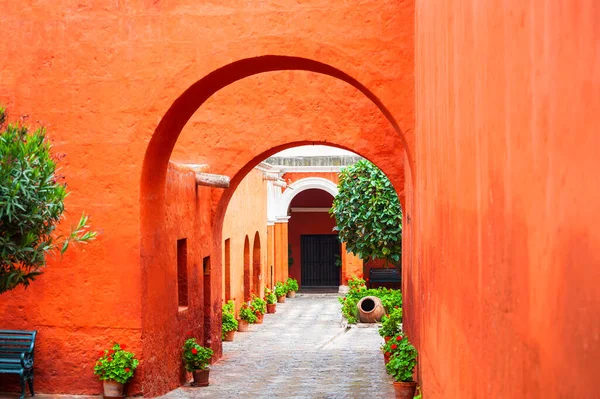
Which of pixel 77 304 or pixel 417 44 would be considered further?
pixel 77 304

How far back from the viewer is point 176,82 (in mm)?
9086

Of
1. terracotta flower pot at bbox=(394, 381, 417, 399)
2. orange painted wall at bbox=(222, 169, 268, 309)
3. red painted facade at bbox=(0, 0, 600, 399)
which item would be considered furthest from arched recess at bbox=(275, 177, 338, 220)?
terracotta flower pot at bbox=(394, 381, 417, 399)

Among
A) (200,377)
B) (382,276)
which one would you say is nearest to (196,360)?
(200,377)

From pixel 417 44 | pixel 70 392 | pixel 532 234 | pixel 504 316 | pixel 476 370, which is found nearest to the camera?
pixel 532 234

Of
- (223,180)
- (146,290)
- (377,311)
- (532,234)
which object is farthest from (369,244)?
(532,234)

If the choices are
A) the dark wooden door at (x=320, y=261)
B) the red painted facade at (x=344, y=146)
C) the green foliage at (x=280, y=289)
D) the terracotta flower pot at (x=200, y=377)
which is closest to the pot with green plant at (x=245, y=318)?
the red painted facade at (x=344, y=146)

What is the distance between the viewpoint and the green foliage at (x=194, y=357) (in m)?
11.2

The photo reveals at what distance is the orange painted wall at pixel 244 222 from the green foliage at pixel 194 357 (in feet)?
20.9

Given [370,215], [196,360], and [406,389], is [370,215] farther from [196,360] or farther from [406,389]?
[406,389]

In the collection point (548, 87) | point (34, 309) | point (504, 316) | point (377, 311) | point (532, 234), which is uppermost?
point (548, 87)

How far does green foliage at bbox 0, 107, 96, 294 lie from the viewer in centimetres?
645

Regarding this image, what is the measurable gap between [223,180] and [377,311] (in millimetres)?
7521

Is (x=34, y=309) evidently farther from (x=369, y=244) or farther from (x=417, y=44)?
(x=369, y=244)

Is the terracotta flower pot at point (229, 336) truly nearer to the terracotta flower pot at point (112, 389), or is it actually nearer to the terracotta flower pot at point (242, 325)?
the terracotta flower pot at point (242, 325)
